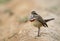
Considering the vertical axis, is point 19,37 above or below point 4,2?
below

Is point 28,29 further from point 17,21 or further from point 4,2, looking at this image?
point 4,2

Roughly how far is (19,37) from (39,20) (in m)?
0.86

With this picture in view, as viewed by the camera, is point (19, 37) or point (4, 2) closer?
point (19, 37)

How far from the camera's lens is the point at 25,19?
6.65m

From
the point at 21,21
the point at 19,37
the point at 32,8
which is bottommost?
the point at 19,37

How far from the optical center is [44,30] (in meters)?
5.59

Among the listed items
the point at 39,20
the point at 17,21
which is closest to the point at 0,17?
the point at 17,21

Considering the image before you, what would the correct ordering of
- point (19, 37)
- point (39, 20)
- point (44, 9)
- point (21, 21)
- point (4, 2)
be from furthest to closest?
point (4, 2) < point (44, 9) < point (21, 21) < point (19, 37) < point (39, 20)

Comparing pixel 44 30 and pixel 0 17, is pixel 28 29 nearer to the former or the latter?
pixel 44 30

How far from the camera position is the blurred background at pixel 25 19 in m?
5.46

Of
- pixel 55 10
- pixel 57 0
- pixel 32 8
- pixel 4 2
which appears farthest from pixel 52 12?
pixel 4 2

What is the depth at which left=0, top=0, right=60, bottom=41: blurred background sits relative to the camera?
546 cm

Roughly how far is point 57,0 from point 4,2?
189 centimetres

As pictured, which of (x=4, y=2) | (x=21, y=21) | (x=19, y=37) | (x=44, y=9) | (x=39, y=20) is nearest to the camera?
(x=39, y=20)
